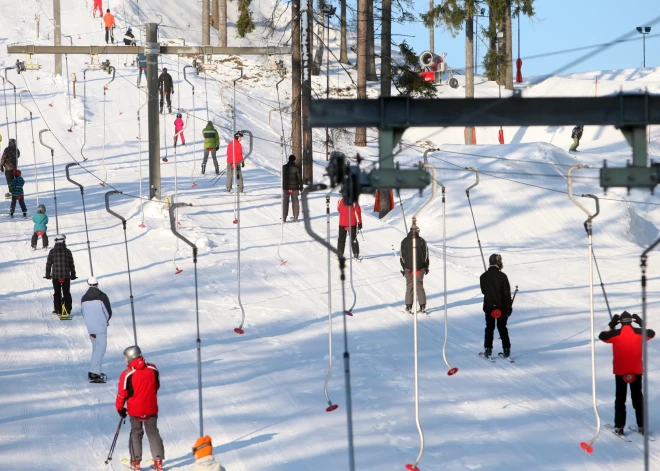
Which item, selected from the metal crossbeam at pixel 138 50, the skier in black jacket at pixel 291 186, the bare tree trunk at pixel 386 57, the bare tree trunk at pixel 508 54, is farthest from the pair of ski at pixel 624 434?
the bare tree trunk at pixel 508 54

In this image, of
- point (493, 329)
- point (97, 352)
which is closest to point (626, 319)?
point (493, 329)

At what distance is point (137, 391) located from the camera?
10.2 metres

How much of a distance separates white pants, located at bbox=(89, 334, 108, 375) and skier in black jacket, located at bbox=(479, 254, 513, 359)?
17.8 ft

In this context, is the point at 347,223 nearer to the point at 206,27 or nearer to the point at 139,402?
the point at 139,402

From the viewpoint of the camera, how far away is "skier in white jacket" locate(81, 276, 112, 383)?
42.5 feet

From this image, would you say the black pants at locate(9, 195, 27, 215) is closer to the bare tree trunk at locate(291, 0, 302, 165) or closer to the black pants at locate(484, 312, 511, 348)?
the bare tree trunk at locate(291, 0, 302, 165)

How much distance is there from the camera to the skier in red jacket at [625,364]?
11367 millimetres

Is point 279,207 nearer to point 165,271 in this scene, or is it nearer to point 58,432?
point 165,271

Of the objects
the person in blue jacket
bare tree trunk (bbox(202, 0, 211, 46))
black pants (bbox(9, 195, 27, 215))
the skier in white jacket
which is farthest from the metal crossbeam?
bare tree trunk (bbox(202, 0, 211, 46))

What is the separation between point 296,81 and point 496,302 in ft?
43.0

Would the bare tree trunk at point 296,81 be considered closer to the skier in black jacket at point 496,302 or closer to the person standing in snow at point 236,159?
the person standing in snow at point 236,159

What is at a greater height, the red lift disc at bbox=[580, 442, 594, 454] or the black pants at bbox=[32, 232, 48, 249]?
the black pants at bbox=[32, 232, 48, 249]

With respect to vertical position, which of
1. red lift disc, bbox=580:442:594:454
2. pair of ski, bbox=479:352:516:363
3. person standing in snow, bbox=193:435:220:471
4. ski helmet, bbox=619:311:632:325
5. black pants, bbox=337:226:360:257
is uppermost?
black pants, bbox=337:226:360:257

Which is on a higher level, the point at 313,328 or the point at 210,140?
the point at 210,140
